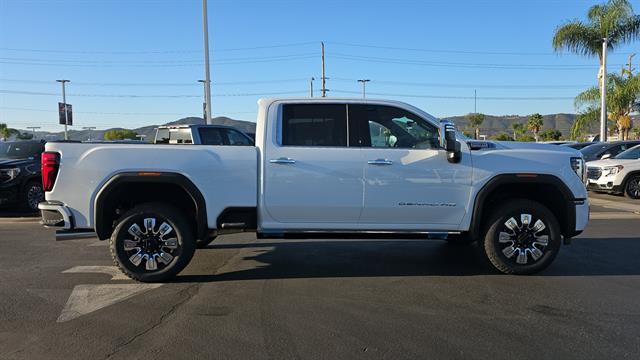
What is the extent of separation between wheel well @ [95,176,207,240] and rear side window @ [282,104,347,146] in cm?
125

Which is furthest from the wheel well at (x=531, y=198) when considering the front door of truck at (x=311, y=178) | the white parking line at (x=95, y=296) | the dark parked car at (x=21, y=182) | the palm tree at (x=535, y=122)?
the palm tree at (x=535, y=122)

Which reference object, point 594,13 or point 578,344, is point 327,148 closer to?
point 578,344

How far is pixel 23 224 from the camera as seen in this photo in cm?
1063

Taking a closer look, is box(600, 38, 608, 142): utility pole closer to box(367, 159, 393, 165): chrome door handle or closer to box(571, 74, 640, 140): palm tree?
box(571, 74, 640, 140): palm tree

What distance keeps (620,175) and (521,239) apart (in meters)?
10.6

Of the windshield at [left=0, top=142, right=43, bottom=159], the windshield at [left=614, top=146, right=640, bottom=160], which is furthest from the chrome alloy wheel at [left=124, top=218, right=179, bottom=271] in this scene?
the windshield at [left=614, top=146, right=640, bottom=160]

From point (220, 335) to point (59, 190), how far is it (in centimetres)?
274

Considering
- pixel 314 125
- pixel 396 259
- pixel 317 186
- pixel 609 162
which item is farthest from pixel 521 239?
pixel 609 162

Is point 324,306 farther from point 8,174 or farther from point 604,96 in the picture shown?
point 604,96

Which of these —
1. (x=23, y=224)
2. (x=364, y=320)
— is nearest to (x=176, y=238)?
(x=364, y=320)

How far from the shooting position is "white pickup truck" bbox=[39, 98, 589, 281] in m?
5.82

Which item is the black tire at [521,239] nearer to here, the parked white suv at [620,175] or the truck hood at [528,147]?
the truck hood at [528,147]

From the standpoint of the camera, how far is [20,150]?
507 inches

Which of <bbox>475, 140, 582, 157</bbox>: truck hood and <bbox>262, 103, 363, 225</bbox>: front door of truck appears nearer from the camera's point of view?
<bbox>262, 103, 363, 225</bbox>: front door of truck
